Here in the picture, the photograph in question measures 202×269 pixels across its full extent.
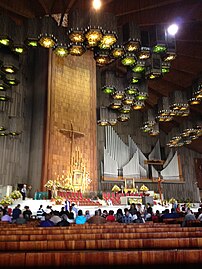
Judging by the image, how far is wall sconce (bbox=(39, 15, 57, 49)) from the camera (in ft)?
36.9

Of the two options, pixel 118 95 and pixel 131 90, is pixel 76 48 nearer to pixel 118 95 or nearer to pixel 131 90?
pixel 118 95

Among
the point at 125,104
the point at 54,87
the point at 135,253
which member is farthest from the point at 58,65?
the point at 135,253

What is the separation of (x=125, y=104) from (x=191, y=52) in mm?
5137

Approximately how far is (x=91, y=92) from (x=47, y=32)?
7743 mm

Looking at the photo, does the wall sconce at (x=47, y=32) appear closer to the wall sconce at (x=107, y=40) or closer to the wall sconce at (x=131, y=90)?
the wall sconce at (x=107, y=40)

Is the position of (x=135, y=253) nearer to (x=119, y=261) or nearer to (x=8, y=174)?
(x=119, y=261)

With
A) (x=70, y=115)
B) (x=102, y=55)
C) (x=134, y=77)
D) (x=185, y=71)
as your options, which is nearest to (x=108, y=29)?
(x=102, y=55)

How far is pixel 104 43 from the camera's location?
11008mm

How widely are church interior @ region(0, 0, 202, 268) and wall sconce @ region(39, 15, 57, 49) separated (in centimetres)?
4

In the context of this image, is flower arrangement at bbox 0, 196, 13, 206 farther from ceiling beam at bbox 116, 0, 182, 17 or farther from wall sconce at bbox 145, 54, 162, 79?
ceiling beam at bbox 116, 0, 182, 17

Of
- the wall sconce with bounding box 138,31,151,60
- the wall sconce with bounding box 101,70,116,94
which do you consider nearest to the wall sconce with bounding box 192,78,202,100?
the wall sconce with bounding box 138,31,151,60

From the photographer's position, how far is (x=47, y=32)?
1123 cm

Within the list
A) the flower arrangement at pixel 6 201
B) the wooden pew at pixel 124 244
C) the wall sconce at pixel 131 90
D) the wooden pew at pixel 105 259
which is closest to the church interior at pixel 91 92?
the wall sconce at pixel 131 90

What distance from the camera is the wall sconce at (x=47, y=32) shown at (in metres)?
11.2
